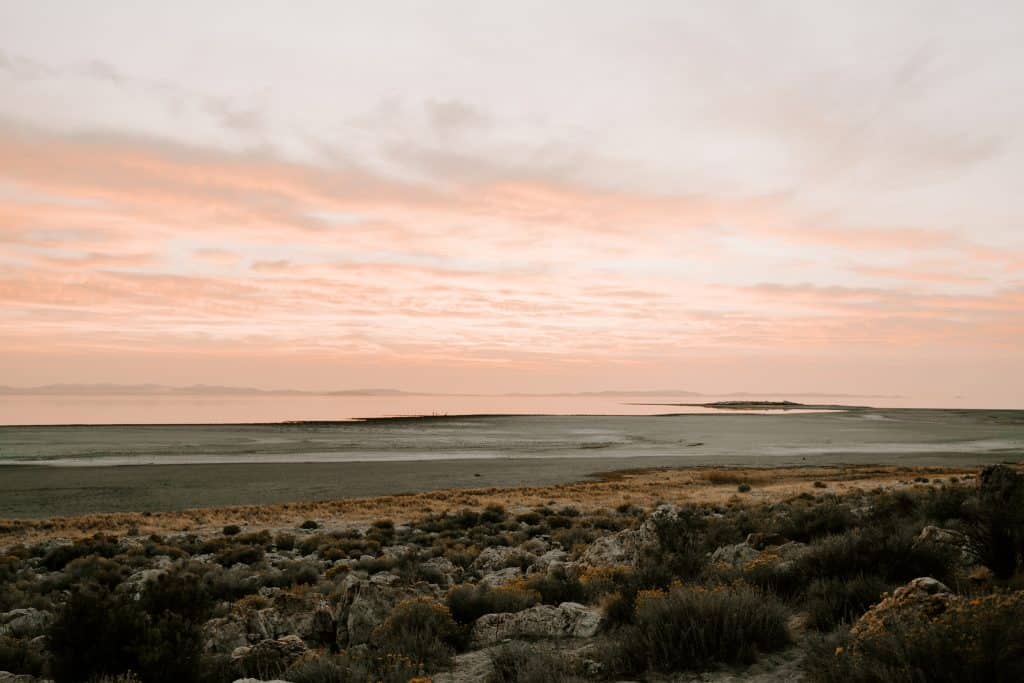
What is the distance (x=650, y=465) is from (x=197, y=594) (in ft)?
166

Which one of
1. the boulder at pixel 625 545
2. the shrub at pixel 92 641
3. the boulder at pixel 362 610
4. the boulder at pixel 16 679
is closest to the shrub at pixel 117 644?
the shrub at pixel 92 641

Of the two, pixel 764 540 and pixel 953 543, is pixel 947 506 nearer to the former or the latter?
pixel 764 540

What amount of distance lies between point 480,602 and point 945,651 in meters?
6.39

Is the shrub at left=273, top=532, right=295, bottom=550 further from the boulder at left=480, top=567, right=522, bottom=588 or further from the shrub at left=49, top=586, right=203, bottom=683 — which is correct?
the shrub at left=49, top=586, right=203, bottom=683

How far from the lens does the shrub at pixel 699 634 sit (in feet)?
21.0

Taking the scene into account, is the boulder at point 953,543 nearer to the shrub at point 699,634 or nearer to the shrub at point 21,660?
the shrub at point 699,634

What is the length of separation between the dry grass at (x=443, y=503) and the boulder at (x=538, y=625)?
17.2 meters

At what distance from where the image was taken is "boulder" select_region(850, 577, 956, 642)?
5586 millimetres

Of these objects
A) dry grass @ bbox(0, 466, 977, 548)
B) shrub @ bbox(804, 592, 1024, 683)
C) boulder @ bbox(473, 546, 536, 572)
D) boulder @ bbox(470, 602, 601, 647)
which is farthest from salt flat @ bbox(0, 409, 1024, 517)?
shrub @ bbox(804, 592, 1024, 683)

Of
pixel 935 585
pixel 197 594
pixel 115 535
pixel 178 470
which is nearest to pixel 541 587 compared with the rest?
pixel 197 594

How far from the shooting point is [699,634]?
21.3 feet

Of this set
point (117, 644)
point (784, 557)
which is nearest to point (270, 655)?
point (117, 644)

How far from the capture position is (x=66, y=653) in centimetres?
720

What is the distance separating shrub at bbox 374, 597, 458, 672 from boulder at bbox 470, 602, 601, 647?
1.38ft
